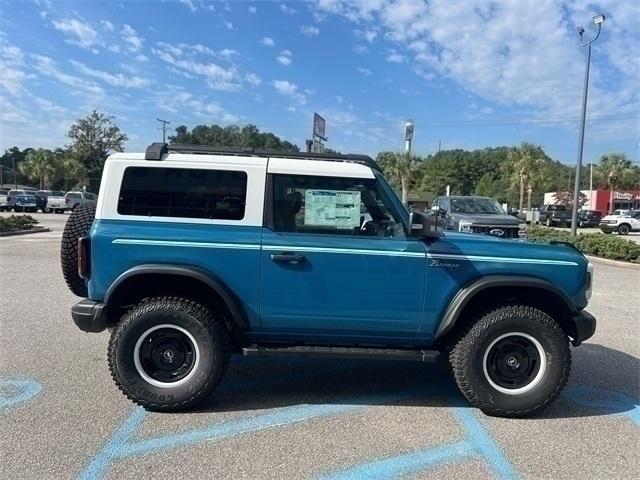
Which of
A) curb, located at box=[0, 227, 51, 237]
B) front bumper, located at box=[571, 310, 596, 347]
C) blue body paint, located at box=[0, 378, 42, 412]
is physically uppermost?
front bumper, located at box=[571, 310, 596, 347]

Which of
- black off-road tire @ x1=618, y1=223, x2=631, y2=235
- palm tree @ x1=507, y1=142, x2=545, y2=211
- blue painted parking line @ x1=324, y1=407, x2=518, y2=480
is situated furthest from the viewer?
palm tree @ x1=507, y1=142, x2=545, y2=211

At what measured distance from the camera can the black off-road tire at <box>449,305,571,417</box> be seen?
12.8 feet

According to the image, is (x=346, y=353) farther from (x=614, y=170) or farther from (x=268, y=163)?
(x=614, y=170)

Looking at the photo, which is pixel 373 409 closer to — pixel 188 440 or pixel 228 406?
pixel 228 406

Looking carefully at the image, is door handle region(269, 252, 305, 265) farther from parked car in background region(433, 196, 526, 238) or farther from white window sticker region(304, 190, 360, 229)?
parked car in background region(433, 196, 526, 238)

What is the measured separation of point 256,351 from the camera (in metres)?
3.94

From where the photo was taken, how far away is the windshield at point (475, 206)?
14594 mm

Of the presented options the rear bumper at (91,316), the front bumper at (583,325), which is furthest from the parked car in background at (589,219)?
the rear bumper at (91,316)

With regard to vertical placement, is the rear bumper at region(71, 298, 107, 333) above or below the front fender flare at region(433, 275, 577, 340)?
below

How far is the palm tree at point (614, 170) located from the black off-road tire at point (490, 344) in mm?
64568

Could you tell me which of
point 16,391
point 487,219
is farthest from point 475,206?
point 16,391

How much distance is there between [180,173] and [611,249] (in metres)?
14.3

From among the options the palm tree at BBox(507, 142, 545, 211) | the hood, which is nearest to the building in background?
the palm tree at BBox(507, 142, 545, 211)

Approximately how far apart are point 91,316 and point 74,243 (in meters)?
0.75
